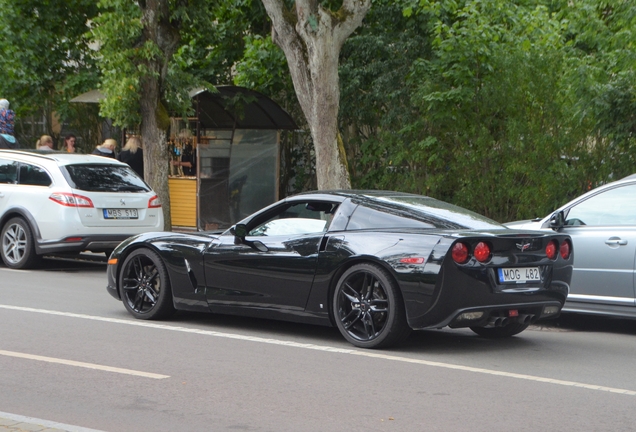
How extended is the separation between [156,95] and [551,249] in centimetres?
1163

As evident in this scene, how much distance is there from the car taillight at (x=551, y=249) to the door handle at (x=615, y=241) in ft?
4.46

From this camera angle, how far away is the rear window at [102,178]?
46.0ft

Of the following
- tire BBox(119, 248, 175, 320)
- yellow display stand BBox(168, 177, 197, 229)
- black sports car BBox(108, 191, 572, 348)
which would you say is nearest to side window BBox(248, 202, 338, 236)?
black sports car BBox(108, 191, 572, 348)

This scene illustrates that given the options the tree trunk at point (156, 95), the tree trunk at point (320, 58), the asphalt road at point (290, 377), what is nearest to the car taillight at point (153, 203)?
the tree trunk at point (320, 58)

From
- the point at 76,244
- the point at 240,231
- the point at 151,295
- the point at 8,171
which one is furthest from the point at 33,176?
the point at 240,231

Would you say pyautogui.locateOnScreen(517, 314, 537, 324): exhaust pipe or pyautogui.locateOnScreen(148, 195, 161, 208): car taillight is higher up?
pyautogui.locateOnScreen(148, 195, 161, 208): car taillight

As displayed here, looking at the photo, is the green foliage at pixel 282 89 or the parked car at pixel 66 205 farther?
the green foliage at pixel 282 89

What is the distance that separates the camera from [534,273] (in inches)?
317

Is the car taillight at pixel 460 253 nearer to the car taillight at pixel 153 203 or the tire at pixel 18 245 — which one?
the car taillight at pixel 153 203

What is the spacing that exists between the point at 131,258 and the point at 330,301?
7.91ft

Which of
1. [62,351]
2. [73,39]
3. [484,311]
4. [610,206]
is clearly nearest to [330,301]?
[484,311]

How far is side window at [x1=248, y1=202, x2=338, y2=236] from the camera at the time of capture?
855cm

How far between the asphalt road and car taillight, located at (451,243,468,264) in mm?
812

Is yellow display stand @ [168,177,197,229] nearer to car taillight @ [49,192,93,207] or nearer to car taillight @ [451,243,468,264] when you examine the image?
car taillight @ [49,192,93,207]
